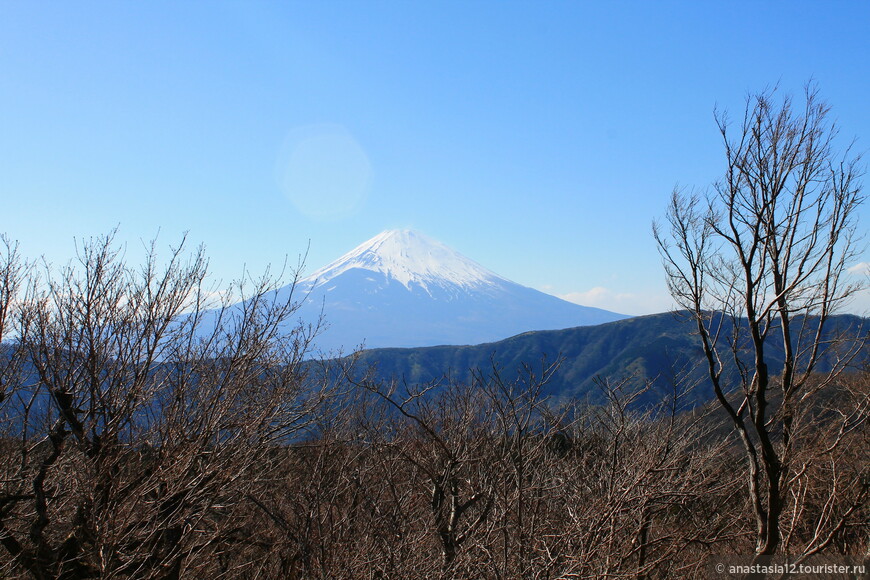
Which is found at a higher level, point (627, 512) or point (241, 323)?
point (241, 323)

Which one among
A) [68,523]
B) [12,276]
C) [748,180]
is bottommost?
[68,523]

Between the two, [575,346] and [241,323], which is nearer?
[241,323]

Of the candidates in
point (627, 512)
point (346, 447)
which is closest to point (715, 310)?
point (627, 512)

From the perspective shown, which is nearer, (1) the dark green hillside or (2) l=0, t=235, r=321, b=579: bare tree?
(2) l=0, t=235, r=321, b=579: bare tree

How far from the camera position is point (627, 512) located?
27.3ft

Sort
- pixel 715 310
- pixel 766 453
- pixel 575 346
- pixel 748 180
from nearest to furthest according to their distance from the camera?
pixel 766 453
pixel 748 180
pixel 715 310
pixel 575 346

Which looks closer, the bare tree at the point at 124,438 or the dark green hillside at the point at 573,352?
the bare tree at the point at 124,438

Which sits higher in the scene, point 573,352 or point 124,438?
point 573,352

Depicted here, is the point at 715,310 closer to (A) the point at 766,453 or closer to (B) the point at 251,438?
(A) the point at 766,453

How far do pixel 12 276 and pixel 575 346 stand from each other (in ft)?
488

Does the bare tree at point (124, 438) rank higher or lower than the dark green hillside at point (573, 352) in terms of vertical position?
lower

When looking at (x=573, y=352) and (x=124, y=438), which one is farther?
(x=573, y=352)

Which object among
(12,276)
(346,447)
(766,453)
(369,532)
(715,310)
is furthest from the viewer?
(346,447)

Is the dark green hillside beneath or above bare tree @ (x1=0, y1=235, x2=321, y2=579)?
above
